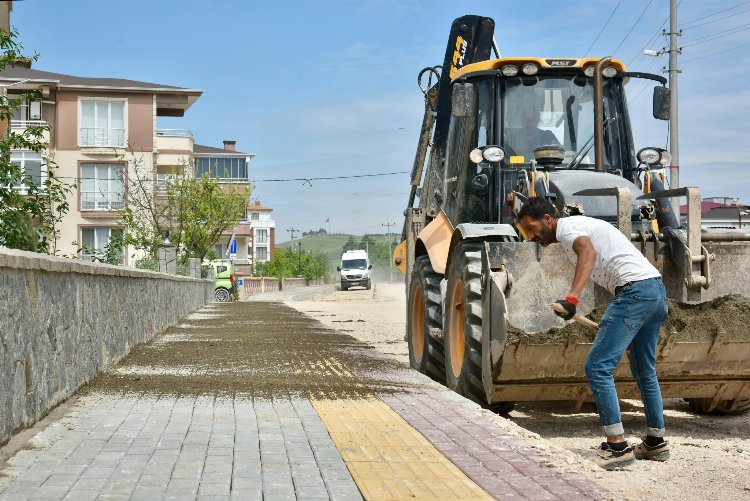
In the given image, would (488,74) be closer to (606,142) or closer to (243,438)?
(606,142)

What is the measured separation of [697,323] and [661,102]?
318cm

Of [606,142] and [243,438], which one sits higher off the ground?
[606,142]

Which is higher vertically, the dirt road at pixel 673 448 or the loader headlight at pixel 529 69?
the loader headlight at pixel 529 69

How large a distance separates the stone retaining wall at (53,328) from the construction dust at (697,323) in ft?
11.4

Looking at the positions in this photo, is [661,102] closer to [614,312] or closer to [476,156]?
[476,156]

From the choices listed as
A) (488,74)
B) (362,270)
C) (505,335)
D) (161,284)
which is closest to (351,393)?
(505,335)

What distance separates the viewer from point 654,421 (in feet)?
22.9

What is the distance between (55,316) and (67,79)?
173 ft

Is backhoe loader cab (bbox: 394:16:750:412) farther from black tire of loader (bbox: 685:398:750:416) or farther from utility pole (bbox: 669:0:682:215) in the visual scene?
utility pole (bbox: 669:0:682:215)

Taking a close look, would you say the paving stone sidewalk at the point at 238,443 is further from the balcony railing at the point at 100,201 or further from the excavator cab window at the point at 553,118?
the balcony railing at the point at 100,201

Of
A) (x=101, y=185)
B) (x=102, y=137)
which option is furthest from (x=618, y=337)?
(x=101, y=185)

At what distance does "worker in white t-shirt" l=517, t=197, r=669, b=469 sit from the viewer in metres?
6.81

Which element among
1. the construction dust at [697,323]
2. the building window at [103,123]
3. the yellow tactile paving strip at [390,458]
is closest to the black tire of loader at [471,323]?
the construction dust at [697,323]

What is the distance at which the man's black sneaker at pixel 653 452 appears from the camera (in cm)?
694
